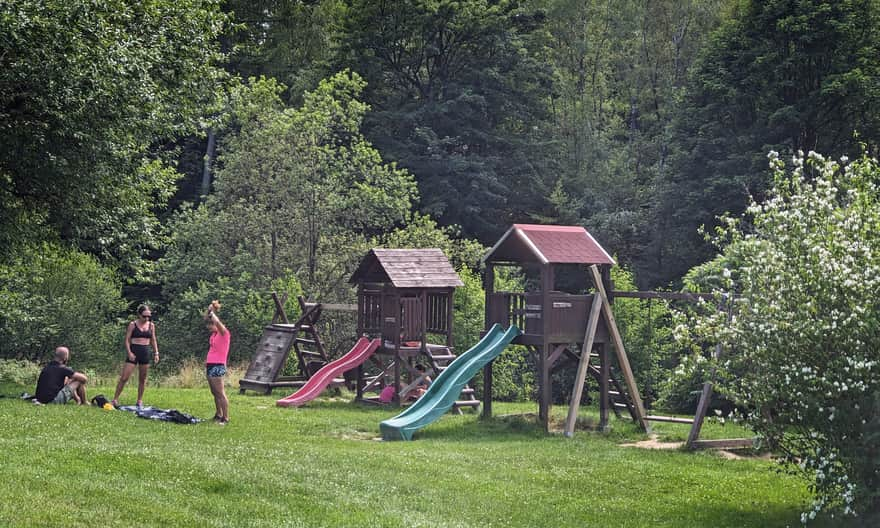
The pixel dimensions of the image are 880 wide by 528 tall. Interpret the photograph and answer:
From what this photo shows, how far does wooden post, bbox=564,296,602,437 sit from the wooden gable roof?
4.38m

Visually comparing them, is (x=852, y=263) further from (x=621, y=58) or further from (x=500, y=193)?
(x=621, y=58)

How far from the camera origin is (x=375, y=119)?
45.5 meters

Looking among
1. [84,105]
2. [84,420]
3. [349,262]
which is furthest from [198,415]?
[349,262]

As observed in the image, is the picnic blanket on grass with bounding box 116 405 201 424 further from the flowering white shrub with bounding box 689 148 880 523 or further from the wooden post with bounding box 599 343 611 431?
the flowering white shrub with bounding box 689 148 880 523

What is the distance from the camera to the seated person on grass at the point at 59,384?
61.9ft

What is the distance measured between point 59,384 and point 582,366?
949cm

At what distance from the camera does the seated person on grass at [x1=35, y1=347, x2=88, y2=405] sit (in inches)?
743

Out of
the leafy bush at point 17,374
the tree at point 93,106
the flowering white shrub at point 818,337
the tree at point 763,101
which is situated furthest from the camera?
the tree at point 763,101

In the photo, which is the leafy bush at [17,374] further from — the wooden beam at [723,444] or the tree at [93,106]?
the wooden beam at [723,444]

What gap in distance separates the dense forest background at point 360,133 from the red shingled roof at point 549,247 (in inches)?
178

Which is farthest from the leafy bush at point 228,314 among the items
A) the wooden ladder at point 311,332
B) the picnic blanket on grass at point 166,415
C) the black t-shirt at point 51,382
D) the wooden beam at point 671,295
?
the wooden beam at point 671,295

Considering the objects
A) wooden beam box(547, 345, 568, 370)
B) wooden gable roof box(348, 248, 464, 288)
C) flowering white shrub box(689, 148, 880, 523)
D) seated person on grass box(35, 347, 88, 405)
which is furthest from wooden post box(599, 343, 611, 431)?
seated person on grass box(35, 347, 88, 405)

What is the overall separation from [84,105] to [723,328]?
1221 cm

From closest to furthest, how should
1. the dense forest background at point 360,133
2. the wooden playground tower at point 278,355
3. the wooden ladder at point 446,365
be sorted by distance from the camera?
the dense forest background at point 360,133
the wooden ladder at point 446,365
the wooden playground tower at point 278,355
